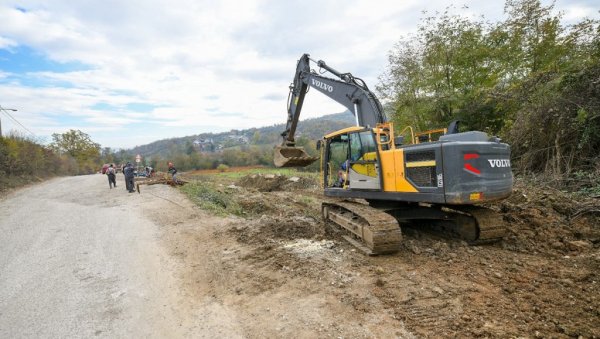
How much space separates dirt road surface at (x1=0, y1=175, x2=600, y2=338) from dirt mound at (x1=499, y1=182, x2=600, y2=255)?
1.1 inches

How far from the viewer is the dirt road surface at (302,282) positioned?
3689 millimetres

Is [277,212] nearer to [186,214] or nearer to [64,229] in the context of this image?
[186,214]

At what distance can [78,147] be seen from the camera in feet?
198

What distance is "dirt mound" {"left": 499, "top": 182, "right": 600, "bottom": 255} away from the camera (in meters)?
5.70

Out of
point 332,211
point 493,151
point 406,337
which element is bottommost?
point 406,337

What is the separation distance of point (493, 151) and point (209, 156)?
65.5m

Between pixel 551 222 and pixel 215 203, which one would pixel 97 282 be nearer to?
pixel 215 203

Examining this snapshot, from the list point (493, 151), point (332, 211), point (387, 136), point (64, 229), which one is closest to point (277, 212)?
point (332, 211)

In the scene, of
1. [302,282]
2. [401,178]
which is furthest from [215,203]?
[302,282]

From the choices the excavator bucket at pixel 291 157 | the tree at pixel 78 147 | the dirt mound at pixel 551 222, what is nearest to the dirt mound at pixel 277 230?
the excavator bucket at pixel 291 157

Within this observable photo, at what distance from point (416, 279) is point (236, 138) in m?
148

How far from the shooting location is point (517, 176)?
1007 centimetres

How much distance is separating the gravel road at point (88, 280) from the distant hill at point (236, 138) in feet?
205

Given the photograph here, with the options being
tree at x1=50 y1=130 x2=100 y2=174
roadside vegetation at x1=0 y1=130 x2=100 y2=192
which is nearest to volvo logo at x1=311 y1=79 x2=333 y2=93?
roadside vegetation at x1=0 y1=130 x2=100 y2=192
